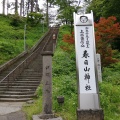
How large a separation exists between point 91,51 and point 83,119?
2310mm

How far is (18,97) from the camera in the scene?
12.9 m

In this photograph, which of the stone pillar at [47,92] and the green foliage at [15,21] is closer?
the stone pillar at [47,92]

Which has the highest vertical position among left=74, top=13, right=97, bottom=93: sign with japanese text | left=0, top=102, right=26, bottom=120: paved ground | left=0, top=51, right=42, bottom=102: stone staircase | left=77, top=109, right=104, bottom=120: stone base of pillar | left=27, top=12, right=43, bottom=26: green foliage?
left=27, top=12, right=43, bottom=26: green foliage

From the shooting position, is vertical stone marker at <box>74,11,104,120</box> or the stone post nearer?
vertical stone marker at <box>74,11,104,120</box>

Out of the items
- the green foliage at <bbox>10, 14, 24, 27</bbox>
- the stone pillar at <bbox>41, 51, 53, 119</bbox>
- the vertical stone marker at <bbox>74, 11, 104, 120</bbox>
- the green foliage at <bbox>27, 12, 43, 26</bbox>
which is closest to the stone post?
the stone pillar at <bbox>41, 51, 53, 119</bbox>

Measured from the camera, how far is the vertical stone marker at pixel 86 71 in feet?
25.8

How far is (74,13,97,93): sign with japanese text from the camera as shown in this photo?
8094mm

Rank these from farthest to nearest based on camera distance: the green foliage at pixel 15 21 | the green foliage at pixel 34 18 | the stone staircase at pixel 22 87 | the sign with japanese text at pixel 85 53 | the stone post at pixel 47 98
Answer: the green foliage at pixel 34 18, the green foliage at pixel 15 21, the stone staircase at pixel 22 87, the stone post at pixel 47 98, the sign with japanese text at pixel 85 53

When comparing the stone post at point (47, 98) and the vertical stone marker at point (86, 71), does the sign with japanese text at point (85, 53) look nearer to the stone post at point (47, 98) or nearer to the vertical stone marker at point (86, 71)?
the vertical stone marker at point (86, 71)

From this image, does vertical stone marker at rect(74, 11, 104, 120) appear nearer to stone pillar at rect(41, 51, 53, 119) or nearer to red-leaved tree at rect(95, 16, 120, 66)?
stone pillar at rect(41, 51, 53, 119)

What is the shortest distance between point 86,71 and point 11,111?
13.4 ft

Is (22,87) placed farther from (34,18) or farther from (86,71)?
(34,18)

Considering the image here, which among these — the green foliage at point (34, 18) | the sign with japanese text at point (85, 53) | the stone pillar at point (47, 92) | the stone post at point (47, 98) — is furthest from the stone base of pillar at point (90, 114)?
the green foliage at point (34, 18)

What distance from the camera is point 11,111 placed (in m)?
10.3
